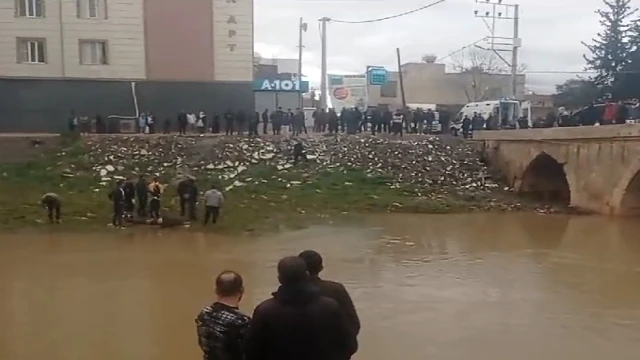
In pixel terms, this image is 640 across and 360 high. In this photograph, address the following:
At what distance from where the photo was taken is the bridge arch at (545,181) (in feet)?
99.0

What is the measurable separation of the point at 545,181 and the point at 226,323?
1122 inches

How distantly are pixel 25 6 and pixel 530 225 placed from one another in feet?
82.0

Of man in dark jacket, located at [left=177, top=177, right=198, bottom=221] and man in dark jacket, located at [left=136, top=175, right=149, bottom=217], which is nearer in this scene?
man in dark jacket, located at [left=136, top=175, right=149, bottom=217]

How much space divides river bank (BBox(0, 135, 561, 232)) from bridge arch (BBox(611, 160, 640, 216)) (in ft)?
7.70

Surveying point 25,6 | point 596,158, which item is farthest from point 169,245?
point 25,6

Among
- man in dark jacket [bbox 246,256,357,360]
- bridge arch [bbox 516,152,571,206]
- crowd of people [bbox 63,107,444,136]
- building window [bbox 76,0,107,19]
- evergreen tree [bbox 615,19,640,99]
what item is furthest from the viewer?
evergreen tree [bbox 615,19,640,99]

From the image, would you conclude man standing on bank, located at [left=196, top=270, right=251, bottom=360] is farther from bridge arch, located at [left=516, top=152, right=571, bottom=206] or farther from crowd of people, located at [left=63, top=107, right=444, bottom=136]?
crowd of people, located at [left=63, top=107, right=444, bottom=136]

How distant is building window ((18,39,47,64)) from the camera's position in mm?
35031

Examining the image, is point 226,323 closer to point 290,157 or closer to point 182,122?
point 290,157

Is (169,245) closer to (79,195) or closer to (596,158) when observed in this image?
(79,195)

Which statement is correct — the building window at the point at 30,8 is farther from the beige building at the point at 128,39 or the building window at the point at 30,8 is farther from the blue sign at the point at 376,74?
the blue sign at the point at 376,74

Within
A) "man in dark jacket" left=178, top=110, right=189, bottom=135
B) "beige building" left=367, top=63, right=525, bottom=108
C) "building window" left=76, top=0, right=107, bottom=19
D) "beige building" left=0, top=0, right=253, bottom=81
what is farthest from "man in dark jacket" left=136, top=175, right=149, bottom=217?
"beige building" left=367, top=63, right=525, bottom=108

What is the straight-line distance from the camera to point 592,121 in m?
30.6

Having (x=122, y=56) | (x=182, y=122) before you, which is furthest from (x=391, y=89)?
(x=182, y=122)
